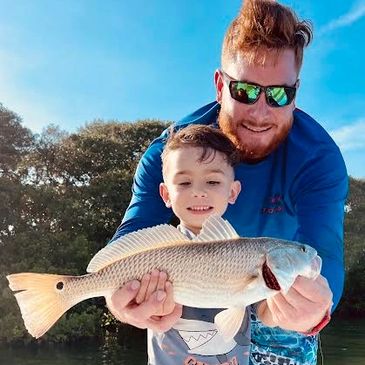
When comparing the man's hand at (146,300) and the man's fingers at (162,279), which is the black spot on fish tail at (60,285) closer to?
the man's hand at (146,300)

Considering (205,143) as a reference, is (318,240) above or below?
below

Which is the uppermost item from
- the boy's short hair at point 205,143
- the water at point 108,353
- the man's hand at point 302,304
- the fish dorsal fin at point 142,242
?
the boy's short hair at point 205,143

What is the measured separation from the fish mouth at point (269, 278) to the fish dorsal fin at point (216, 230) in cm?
21

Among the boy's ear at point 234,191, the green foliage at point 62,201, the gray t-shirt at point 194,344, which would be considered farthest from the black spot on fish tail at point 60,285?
the green foliage at point 62,201

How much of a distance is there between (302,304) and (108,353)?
61.5 ft

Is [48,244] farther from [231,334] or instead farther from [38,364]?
[231,334]

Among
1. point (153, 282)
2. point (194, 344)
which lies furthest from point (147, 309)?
point (194, 344)

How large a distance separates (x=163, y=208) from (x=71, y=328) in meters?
17.2

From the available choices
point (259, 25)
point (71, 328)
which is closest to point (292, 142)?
point (259, 25)

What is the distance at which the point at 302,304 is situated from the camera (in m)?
2.30

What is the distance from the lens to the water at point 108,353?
18109 mm

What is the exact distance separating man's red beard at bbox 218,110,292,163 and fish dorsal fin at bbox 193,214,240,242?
962 mm

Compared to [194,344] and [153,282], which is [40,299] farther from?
[194,344]

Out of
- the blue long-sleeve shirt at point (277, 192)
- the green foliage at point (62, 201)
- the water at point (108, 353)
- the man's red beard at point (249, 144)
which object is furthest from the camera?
the green foliage at point (62, 201)
